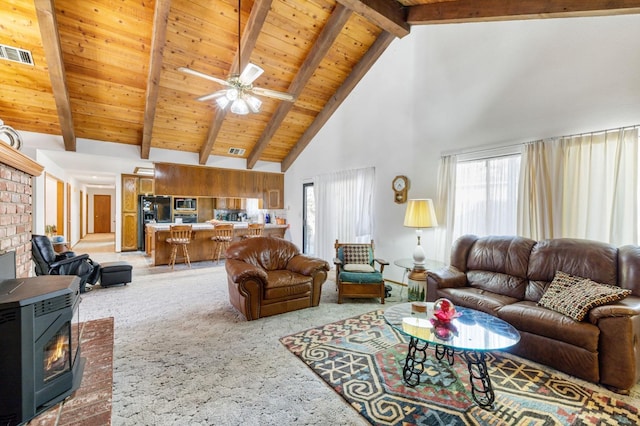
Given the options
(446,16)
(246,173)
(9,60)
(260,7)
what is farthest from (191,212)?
(446,16)

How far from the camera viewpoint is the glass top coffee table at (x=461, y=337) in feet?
6.35

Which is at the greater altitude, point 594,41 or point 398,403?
point 594,41

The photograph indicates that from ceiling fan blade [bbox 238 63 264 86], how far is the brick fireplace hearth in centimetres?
214

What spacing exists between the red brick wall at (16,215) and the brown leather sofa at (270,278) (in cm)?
194

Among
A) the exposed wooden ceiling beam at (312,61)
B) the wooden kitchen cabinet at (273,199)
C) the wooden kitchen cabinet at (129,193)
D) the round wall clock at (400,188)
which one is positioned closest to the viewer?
the exposed wooden ceiling beam at (312,61)

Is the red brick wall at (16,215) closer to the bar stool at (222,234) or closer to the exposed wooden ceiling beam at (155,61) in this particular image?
the exposed wooden ceiling beam at (155,61)

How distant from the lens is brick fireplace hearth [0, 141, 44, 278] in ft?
7.54

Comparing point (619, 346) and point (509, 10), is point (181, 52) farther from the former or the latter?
point (619, 346)

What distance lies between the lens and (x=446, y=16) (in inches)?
142

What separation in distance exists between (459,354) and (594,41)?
3.46 meters

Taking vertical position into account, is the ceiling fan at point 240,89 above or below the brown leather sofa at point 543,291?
above

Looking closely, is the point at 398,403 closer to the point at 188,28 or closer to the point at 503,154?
the point at 503,154

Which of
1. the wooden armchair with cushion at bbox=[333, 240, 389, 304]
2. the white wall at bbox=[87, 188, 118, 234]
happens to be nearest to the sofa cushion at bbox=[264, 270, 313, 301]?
the wooden armchair with cushion at bbox=[333, 240, 389, 304]

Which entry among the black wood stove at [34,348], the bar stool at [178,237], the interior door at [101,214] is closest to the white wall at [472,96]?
the bar stool at [178,237]
